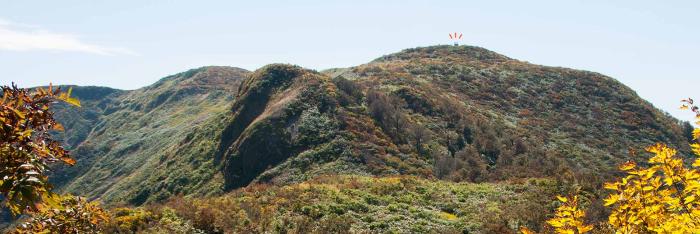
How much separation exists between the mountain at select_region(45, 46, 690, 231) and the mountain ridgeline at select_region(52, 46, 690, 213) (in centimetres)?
16

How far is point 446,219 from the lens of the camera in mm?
20031

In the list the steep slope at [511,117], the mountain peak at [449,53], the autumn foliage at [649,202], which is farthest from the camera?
the mountain peak at [449,53]

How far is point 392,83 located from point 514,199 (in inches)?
1443

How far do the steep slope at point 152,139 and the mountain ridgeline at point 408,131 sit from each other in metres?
0.37

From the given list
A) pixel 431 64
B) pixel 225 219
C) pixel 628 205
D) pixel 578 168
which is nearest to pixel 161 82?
pixel 431 64

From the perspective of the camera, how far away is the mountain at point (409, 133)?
115 ft

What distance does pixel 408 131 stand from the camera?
40.9 m

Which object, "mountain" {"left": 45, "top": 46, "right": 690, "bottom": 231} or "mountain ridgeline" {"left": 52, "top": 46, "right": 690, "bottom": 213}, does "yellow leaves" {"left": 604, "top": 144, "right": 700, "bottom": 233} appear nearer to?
"mountain" {"left": 45, "top": 46, "right": 690, "bottom": 231}

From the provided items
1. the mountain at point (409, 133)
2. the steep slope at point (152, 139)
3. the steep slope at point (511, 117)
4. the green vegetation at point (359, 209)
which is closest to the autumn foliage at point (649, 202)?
the green vegetation at point (359, 209)

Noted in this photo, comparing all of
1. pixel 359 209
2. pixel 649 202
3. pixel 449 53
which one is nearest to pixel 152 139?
pixel 449 53

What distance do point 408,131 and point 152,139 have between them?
201ft

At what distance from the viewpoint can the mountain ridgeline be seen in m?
36.0

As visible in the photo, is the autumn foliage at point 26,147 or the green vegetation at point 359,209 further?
the green vegetation at point 359,209

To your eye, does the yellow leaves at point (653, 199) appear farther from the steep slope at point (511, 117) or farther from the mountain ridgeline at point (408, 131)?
the steep slope at point (511, 117)
